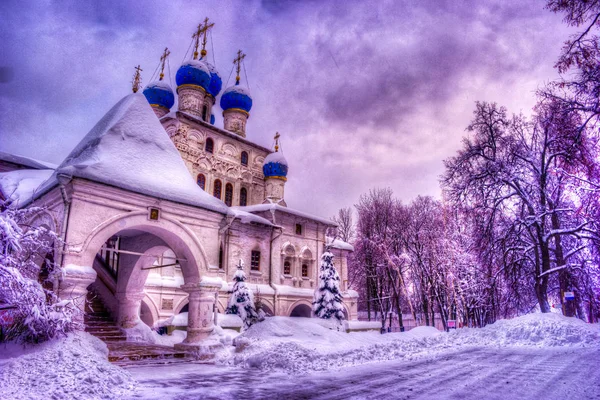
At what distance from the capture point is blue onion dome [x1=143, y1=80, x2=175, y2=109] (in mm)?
28422

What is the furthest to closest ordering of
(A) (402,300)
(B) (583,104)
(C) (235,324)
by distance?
(A) (402,300) < (C) (235,324) < (B) (583,104)

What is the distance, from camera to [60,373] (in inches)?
253

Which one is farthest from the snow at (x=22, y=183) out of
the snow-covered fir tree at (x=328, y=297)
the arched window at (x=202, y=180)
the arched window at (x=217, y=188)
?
the snow-covered fir tree at (x=328, y=297)

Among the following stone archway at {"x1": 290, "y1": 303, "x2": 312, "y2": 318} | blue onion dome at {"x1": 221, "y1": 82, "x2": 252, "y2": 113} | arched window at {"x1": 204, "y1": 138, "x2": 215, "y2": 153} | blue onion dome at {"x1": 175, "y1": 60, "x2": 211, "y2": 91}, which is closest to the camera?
stone archway at {"x1": 290, "y1": 303, "x2": 312, "y2": 318}

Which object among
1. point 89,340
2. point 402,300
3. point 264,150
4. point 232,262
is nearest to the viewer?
point 89,340

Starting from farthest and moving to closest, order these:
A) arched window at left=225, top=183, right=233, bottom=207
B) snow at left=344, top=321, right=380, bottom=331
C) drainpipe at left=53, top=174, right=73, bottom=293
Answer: arched window at left=225, top=183, right=233, bottom=207, snow at left=344, top=321, right=380, bottom=331, drainpipe at left=53, top=174, right=73, bottom=293

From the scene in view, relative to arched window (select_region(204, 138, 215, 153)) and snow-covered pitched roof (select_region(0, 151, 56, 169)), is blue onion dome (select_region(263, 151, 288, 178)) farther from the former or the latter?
snow-covered pitched roof (select_region(0, 151, 56, 169))

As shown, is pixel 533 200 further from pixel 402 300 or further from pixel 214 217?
pixel 402 300

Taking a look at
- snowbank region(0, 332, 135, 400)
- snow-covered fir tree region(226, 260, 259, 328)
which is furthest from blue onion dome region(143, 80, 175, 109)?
snowbank region(0, 332, 135, 400)

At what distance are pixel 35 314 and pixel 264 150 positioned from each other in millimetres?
25333

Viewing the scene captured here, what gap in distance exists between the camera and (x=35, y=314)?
250 inches

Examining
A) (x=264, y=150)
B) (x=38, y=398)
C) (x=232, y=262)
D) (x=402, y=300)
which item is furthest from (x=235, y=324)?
(x=402, y=300)

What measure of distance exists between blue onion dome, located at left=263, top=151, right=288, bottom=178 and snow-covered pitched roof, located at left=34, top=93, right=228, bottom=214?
657 inches

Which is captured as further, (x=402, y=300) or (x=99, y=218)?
(x=402, y=300)
